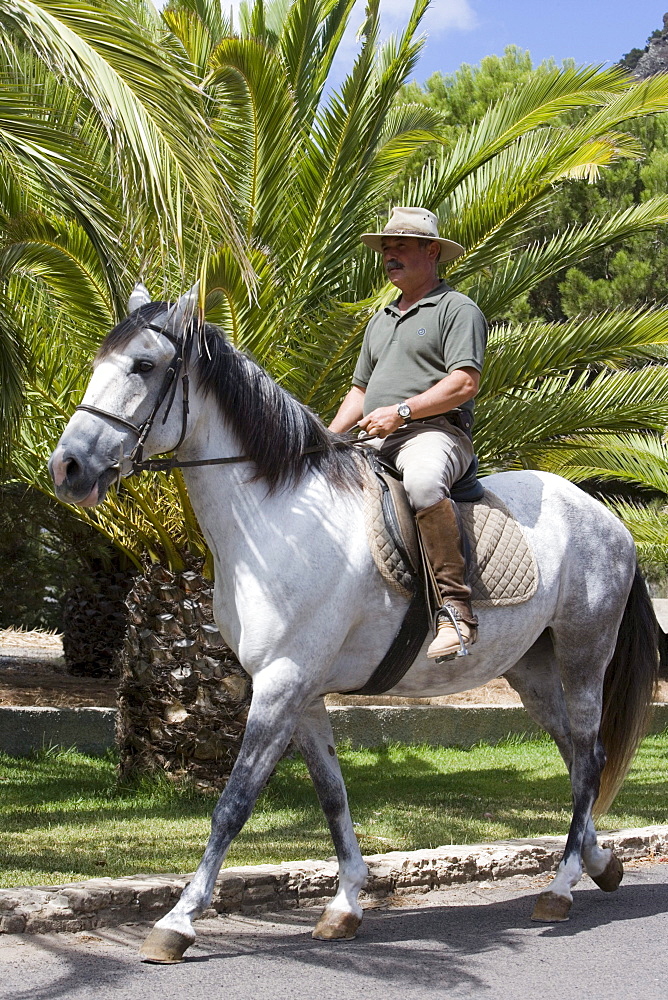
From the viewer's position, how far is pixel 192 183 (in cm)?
415

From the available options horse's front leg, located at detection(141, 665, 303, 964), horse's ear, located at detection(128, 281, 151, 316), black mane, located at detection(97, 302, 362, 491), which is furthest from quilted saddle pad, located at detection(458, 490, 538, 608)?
horse's ear, located at detection(128, 281, 151, 316)

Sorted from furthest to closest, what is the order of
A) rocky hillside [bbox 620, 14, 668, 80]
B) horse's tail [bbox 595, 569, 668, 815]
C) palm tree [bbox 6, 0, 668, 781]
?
rocky hillside [bbox 620, 14, 668, 80], palm tree [bbox 6, 0, 668, 781], horse's tail [bbox 595, 569, 668, 815]

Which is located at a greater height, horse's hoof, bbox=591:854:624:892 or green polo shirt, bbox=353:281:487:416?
green polo shirt, bbox=353:281:487:416

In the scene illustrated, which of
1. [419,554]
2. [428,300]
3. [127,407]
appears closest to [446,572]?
[419,554]

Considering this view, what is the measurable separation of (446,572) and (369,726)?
5859mm

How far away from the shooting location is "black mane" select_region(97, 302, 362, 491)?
13.3 ft

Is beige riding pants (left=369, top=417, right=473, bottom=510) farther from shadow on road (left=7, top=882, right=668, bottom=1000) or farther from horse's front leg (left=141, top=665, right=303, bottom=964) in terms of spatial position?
shadow on road (left=7, top=882, right=668, bottom=1000)

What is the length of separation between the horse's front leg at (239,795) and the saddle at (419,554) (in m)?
0.55

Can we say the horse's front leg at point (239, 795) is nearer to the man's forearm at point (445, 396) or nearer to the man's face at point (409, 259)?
the man's forearm at point (445, 396)

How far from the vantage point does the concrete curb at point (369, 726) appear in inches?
339

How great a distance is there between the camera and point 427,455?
14.1 feet

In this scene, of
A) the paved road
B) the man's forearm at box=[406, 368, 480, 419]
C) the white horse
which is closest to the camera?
the paved road

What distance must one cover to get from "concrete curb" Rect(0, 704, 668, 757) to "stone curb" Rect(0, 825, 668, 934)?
4067mm

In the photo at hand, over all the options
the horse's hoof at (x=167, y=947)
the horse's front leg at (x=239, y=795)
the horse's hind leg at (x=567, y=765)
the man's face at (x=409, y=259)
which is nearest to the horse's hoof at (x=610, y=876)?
the horse's hind leg at (x=567, y=765)
